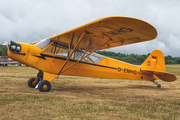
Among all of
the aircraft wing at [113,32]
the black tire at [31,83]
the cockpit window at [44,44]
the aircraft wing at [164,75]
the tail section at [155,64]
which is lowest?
the black tire at [31,83]

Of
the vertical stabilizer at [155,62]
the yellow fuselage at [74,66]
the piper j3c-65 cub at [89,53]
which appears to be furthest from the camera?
the vertical stabilizer at [155,62]

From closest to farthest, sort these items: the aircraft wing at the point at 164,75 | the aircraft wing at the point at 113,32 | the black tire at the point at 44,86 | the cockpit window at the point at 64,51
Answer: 1. the aircraft wing at the point at 113,32
2. the black tire at the point at 44,86
3. the cockpit window at the point at 64,51
4. the aircraft wing at the point at 164,75

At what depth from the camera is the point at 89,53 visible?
6.56m

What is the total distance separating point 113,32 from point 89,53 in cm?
152

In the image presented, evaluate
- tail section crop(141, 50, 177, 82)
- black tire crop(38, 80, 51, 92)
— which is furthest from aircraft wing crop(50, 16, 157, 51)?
tail section crop(141, 50, 177, 82)

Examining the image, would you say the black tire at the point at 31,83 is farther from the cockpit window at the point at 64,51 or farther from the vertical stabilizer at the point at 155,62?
the vertical stabilizer at the point at 155,62

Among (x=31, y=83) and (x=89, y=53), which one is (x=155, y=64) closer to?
(x=89, y=53)

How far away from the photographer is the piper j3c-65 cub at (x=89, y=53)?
5.10 metres

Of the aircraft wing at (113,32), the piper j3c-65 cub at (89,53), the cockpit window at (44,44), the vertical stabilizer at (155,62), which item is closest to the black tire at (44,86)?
the piper j3c-65 cub at (89,53)

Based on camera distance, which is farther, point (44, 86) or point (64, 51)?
point (64, 51)

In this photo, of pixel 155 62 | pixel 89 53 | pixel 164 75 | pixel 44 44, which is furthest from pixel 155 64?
pixel 44 44

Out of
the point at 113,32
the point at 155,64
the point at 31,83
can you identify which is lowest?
the point at 31,83

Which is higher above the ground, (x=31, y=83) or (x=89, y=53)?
(x=89, y=53)

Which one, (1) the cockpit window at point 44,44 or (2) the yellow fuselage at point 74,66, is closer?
(2) the yellow fuselage at point 74,66
